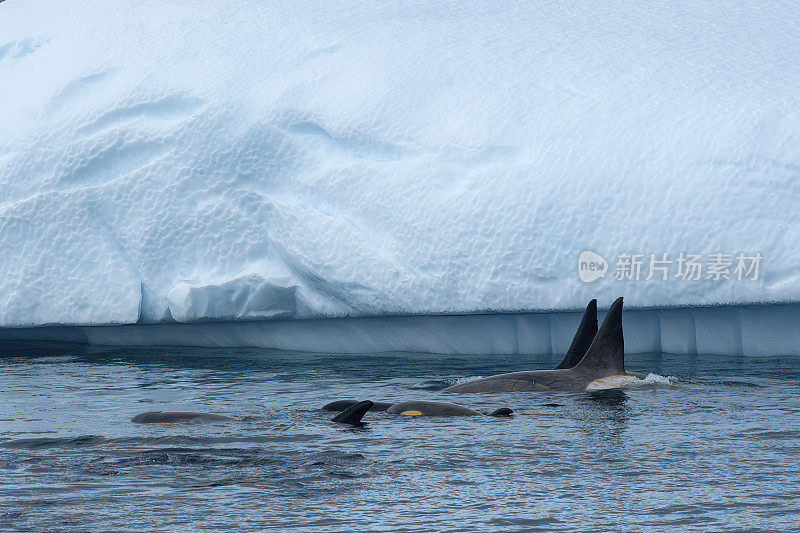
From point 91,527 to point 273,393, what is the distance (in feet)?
16.2

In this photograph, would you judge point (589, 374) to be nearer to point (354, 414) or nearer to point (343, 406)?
point (343, 406)

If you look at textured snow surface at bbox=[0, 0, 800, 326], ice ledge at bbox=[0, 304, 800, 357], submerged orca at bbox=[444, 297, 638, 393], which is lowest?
submerged orca at bbox=[444, 297, 638, 393]

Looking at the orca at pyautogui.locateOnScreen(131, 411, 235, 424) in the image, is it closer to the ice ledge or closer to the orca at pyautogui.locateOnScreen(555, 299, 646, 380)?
the orca at pyautogui.locateOnScreen(555, 299, 646, 380)

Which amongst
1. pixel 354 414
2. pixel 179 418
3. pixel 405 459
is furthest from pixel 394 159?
pixel 405 459

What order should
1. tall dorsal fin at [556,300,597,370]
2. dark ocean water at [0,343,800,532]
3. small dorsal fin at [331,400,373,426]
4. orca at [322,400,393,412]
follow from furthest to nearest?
tall dorsal fin at [556,300,597,370] < orca at [322,400,393,412] < small dorsal fin at [331,400,373,426] < dark ocean water at [0,343,800,532]

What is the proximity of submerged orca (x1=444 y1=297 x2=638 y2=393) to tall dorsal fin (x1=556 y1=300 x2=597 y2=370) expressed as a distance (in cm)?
41

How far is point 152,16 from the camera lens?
15.7m

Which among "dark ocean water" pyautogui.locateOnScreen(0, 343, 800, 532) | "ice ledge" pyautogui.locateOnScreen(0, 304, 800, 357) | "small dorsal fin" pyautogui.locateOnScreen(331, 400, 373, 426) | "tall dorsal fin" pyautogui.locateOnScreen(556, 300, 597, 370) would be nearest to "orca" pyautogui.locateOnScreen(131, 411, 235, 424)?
"dark ocean water" pyautogui.locateOnScreen(0, 343, 800, 532)

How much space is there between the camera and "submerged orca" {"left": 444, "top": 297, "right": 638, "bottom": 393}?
32.8 ft

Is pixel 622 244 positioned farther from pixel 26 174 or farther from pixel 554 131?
pixel 26 174

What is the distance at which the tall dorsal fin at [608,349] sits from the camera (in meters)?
10.0

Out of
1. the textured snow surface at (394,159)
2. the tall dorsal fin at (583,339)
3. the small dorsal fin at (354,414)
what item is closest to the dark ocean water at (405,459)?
the small dorsal fin at (354,414)

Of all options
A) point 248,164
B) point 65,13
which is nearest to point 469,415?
point 248,164

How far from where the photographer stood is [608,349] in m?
10.0
